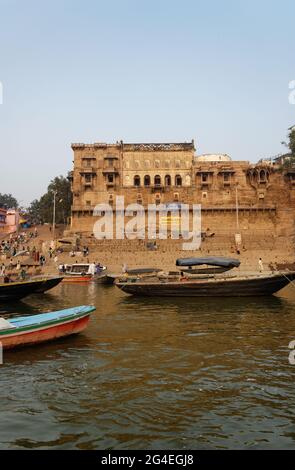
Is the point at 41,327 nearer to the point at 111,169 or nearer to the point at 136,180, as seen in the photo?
the point at 111,169

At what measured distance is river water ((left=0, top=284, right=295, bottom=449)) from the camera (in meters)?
7.03

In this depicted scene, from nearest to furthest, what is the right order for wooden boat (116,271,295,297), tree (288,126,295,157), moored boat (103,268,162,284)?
wooden boat (116,271,295,297)
moored boat (103,268,162,284)
tree (288,126,295,157)

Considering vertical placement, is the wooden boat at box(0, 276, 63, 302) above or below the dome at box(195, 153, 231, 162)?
below

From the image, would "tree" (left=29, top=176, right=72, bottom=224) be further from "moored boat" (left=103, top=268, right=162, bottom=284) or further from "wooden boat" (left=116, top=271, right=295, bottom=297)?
"wooden boat" (left=116, top=271, right=295, bottom=297)

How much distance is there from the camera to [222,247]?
48531 millimetres

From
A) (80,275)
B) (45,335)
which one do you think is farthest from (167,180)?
(45,335)

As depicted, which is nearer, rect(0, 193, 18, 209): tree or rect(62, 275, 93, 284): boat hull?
rect(62, 275, 93, 284): boat hull

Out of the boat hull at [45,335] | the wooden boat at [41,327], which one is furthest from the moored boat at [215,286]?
the boat hull at [45,335]

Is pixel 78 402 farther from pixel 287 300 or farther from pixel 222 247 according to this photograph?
pixel 222 247

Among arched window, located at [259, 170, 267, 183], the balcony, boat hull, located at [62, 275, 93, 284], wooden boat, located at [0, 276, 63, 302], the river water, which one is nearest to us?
the river water

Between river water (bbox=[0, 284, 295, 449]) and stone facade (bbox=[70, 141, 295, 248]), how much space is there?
45.5 metres

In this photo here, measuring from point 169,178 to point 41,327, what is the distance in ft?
169

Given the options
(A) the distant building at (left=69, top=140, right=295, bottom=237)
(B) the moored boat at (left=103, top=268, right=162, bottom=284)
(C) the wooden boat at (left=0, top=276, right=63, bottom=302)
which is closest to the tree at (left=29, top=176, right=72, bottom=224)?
(A) the distant building at (left=69, top=140, right=295, bottom=237)

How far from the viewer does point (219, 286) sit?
24.7 meters
